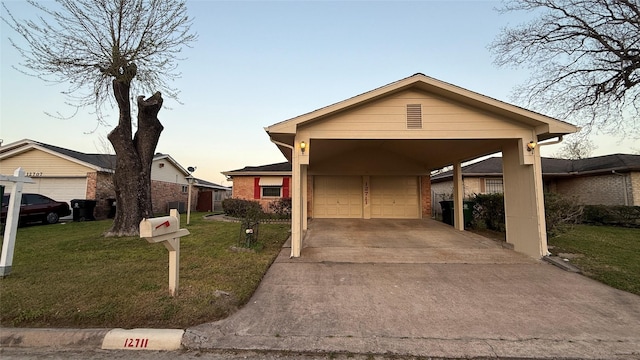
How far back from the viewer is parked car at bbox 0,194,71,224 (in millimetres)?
11334

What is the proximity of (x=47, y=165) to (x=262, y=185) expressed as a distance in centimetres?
1122

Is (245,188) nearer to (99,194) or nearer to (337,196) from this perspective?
(337,196)

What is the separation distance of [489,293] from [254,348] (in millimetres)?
3624

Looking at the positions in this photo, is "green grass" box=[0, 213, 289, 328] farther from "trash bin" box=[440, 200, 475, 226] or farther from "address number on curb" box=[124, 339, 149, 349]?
"trash bin" box=[440, 200, 475, 226]

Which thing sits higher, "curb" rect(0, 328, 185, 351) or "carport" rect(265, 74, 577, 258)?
"carport" rect(265, 74, 577, 258)

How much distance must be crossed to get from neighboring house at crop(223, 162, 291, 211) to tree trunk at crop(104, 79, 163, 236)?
7092 millimetres

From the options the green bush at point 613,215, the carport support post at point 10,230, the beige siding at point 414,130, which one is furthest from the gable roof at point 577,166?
the carport support post at point 10,230

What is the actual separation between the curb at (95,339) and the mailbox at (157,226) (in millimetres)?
1051

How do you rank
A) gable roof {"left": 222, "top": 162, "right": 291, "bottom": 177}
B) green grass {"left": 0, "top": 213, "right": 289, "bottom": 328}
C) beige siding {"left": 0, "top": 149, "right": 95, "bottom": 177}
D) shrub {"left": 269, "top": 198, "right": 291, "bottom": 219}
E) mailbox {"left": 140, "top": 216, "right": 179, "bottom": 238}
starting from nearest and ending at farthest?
mailbox {"left": 140, "top": 216, "right": 179, "bottom": 238} → green grass {"left": 0, "top": 213, "right": 289, "bottom": 328} → shrub {"left": 269, "top": 198, "right": 291, "bottom": 219} → beige siding {"left": 0, "top": 149, "right": 95, "bottom": 177} → gable roof {"left": 222, "top": 162, "right": 291, "bottom": 177}

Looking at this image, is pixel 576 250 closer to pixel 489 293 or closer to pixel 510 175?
pixel 510 175

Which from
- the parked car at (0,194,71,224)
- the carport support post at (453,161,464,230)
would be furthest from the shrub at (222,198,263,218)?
the carport support post at (453,161,464,230)

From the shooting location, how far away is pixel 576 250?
6.71 meters

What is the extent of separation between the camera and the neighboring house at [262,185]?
1591 centimetres

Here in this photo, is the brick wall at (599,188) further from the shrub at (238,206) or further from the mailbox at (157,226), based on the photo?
the mailbox at (157,226)
